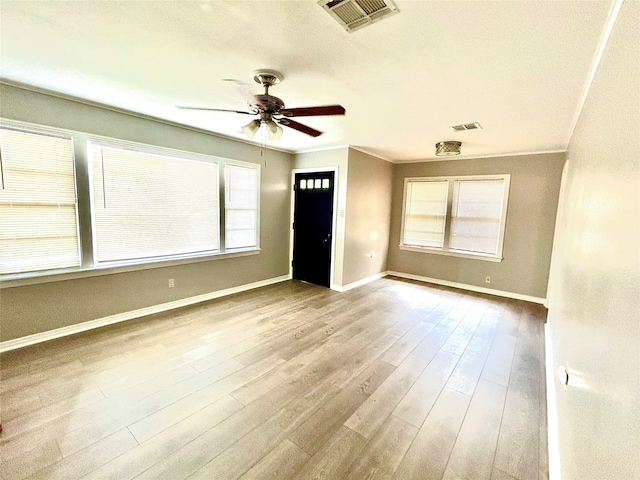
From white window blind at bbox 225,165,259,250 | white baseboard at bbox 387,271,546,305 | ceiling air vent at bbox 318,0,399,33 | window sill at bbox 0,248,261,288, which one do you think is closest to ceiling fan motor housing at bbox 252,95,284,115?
ceiling air vent at bbox 318,0,399,33

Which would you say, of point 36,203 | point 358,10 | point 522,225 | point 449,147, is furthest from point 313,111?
point 522,225

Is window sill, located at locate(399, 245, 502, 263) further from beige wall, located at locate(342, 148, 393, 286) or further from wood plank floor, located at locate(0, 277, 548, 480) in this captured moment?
wood plank floor, located at locate(0, 277, 548, 480)

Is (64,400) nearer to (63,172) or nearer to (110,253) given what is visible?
(110,253)

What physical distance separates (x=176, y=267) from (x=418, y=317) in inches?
139

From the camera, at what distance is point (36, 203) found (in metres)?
2.75

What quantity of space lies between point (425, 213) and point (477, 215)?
3.20ft

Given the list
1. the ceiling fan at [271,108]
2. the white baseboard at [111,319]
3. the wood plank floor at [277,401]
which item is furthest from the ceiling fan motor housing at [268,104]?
the white baseboard at [111,319]

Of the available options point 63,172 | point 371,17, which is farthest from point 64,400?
point 371,17

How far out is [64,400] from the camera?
2.07 m

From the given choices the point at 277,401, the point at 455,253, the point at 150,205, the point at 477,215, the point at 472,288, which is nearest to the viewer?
the point at 277,401

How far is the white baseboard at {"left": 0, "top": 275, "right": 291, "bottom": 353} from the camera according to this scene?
2760mm

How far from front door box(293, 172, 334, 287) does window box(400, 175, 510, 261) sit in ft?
6.58

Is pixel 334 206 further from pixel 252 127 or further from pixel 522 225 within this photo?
pixel 522 225

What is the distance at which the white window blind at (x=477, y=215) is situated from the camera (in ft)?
16.2
